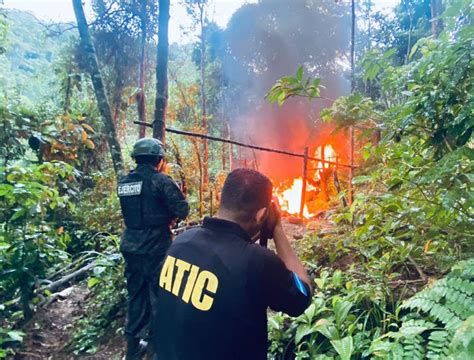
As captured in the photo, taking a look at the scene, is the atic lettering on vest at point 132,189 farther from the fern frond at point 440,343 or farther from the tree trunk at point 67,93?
the tree trunk at point 67,93

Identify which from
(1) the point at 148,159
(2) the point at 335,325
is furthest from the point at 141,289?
(2) the point at 335,325

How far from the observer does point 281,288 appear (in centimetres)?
155

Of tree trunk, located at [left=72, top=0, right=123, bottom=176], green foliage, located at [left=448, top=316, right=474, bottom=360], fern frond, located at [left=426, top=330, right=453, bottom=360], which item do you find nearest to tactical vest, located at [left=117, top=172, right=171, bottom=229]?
tree trunk, located at [left=72, top=0, right=123, bottom=176]

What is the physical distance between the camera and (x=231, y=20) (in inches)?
968

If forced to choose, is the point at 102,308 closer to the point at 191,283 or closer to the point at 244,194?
the point at 191,283

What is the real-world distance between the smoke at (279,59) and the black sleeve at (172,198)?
1972 cm

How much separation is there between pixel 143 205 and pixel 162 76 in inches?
82.4

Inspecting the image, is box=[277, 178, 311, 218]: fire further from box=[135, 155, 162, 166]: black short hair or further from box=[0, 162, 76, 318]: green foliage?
box=[0, 162, 76, 318]: green foliage

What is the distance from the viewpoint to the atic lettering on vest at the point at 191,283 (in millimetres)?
1516

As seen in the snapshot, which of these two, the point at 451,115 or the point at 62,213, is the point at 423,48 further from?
the point at 62,213

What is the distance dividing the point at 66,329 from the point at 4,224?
1.55 metres

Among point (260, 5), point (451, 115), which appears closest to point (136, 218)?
point (451, 115)

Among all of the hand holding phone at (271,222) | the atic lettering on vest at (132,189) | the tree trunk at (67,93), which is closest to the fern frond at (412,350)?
the hand holding phone at (271,222)

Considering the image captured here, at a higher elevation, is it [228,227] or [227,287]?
[228,227]
